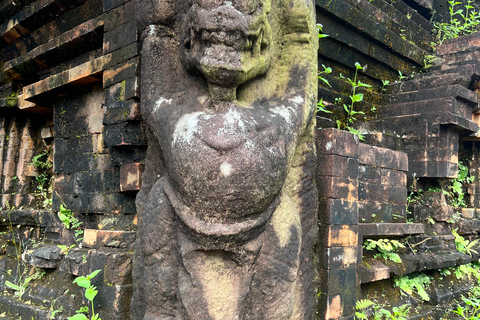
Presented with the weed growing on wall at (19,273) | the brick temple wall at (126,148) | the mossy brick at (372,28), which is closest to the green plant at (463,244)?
the brick temple wall at (126,148)

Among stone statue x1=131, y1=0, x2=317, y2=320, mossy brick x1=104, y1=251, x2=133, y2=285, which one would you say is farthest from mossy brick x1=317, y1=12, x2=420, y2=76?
mossy brick x1=104, y1=251, x2=133, y2=285

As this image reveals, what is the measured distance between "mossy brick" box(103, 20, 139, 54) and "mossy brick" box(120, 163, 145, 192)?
0.89 m

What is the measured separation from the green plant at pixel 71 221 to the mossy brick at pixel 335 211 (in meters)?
1.96

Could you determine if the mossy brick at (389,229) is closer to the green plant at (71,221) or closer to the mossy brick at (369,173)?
the mossy brick at (369,173)

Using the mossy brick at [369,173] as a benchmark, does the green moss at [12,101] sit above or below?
above

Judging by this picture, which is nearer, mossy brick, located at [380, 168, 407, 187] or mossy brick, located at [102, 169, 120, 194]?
mossy brick, located at [102, 169, 120, 194]

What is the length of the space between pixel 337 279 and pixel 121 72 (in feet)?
6.89

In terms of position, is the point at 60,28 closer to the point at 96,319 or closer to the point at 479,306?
the point at 96,319

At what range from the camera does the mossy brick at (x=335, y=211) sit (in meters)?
2.68

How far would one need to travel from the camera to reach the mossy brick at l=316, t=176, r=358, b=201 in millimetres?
2699

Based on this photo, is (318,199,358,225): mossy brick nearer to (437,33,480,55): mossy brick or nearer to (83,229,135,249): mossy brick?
(83,229,135,249): mossy brick

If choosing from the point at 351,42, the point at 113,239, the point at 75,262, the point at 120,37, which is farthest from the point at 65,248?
the point at 351,42

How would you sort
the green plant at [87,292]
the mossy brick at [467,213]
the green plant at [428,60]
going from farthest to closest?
the green plant at [428,60] → the mossy brick at [467,213] → the green plant at [87,292]

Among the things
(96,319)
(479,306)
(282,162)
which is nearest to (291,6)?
(282,162)
